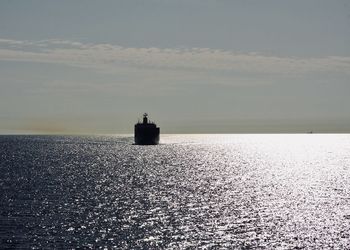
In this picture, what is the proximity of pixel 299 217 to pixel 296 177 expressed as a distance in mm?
67972

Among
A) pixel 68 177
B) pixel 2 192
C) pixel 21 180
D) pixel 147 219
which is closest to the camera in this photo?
pixel 147 219

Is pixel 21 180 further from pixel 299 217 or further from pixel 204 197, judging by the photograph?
pixel 299 217

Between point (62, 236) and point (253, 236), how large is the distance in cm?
1941

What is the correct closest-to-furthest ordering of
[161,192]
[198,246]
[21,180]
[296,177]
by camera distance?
[198,246] < [161,192] < [21,180] < [296,177]

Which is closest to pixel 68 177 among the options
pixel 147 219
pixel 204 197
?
pixel 204 197

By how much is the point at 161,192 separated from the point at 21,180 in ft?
99.7

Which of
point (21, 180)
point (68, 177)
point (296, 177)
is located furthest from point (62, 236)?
point (296, 177)

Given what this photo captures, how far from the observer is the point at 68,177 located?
117625mm

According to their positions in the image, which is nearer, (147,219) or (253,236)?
(253,236)

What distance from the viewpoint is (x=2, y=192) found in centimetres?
8719

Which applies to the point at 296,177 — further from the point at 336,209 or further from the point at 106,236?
the point at 106,236

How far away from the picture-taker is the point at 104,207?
250 feet

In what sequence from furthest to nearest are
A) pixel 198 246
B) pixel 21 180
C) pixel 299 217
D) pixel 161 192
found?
pixel 21 180 < pixel 161 192 < pixel 299 217 < pixel 198 246

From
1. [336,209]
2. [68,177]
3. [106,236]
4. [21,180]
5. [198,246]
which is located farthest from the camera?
[68,177]
